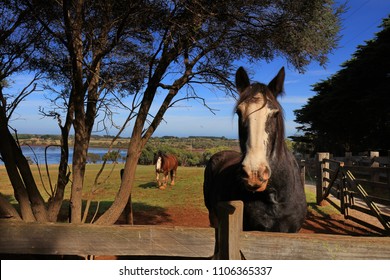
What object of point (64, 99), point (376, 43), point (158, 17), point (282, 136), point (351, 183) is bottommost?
point (351, 183)

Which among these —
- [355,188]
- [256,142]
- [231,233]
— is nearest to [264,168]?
[256,142]

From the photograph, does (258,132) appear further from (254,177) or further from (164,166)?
(164,166)

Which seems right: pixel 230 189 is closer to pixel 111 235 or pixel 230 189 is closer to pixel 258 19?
pixel 111 235

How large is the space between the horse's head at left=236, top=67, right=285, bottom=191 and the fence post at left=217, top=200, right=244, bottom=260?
458mm

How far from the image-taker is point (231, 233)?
7.00 ft

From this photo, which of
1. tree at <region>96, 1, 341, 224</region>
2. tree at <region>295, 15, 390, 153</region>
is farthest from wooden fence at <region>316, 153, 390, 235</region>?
tree at <region>295, 15, 390, 153</region>

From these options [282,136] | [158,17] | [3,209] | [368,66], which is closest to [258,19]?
[158,17]

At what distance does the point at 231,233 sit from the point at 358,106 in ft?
84.5

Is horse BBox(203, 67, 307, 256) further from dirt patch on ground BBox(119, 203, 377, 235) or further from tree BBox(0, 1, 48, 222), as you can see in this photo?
dirt patch on ground BBox(119, 203, 377, 235)

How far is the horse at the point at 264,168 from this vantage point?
265 cm

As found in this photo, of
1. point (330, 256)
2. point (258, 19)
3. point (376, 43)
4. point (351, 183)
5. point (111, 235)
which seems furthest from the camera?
point (376, 43)

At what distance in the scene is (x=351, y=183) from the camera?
8.08 meters

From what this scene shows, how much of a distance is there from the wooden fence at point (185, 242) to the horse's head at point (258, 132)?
18.3 inches

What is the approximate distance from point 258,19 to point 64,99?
3.56 metres
